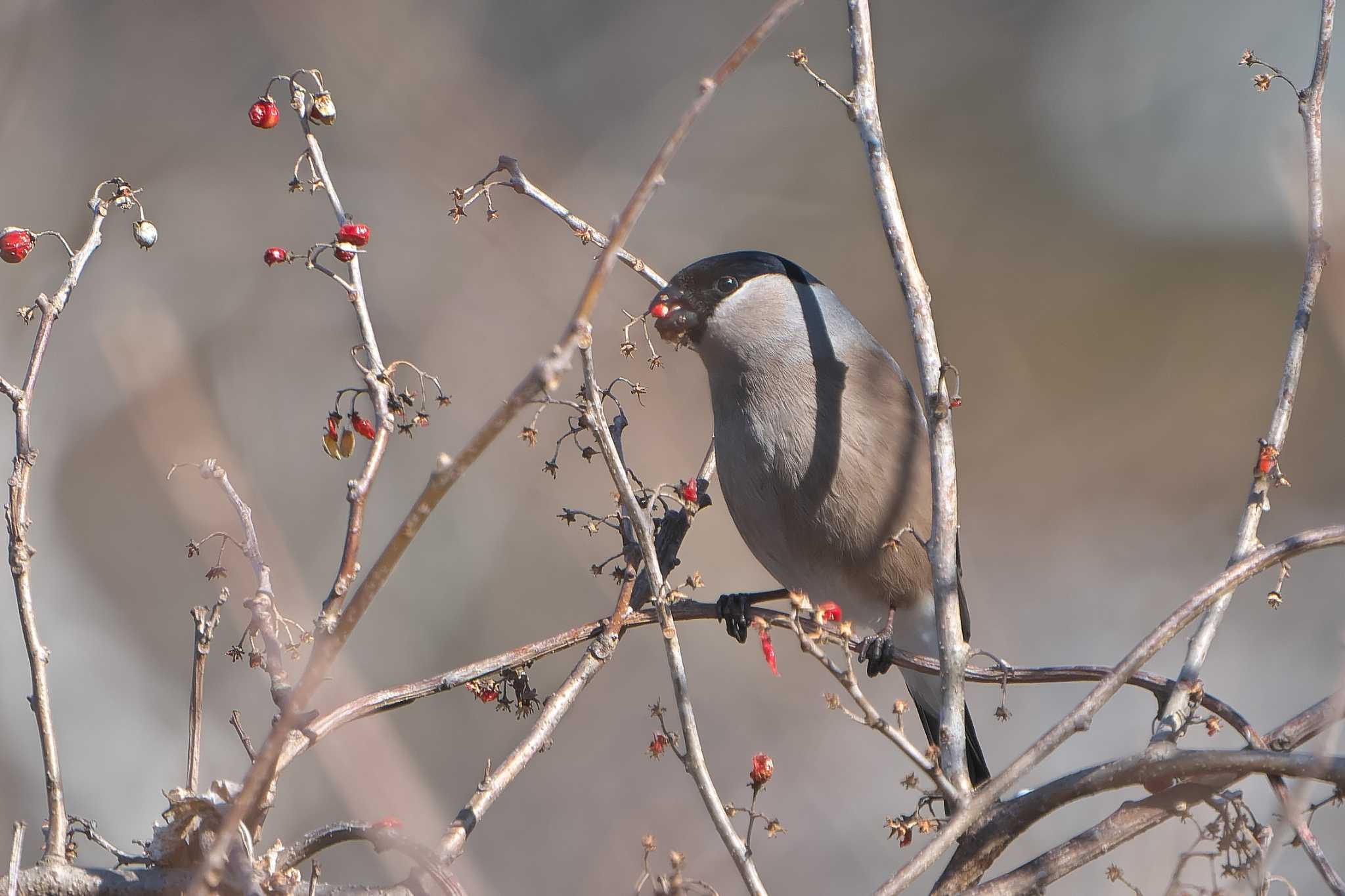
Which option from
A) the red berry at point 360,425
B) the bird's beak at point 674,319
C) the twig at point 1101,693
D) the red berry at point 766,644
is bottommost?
the twig at point 1101,693

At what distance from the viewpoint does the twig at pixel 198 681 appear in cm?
154

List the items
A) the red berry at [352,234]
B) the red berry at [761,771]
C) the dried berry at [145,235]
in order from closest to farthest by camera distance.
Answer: the red berry at [352,234]
the red berry at [761,771]
the dried berry at [145,235]

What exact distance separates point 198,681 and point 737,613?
4.74 feet

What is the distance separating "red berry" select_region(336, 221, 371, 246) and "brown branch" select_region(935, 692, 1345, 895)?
1.17 metres

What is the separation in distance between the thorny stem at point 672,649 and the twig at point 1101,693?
196 millimetres

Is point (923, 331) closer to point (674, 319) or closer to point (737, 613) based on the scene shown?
point (737, 613)

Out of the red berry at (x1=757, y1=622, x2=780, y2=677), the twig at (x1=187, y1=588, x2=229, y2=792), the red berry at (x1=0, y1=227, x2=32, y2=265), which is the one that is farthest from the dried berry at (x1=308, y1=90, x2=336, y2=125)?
the red berry at (x1=757, y1=622, x2=780, y2=677)

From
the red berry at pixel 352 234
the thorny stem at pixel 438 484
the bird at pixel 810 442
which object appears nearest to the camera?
the thorny stem at pixel 438 484

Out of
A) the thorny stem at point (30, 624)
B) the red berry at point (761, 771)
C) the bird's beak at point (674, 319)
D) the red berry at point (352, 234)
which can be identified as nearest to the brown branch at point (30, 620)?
the thorny stem at point (30, 624)

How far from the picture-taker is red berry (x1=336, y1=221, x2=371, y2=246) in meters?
1.80

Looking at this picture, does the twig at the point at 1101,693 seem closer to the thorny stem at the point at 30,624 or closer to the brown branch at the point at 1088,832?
the brown branch at the point at 1088,832

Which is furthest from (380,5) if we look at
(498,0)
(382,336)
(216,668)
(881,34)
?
(216,668)

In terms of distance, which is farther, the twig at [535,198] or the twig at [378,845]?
the twig at [535,198]

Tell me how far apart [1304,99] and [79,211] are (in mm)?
5251
